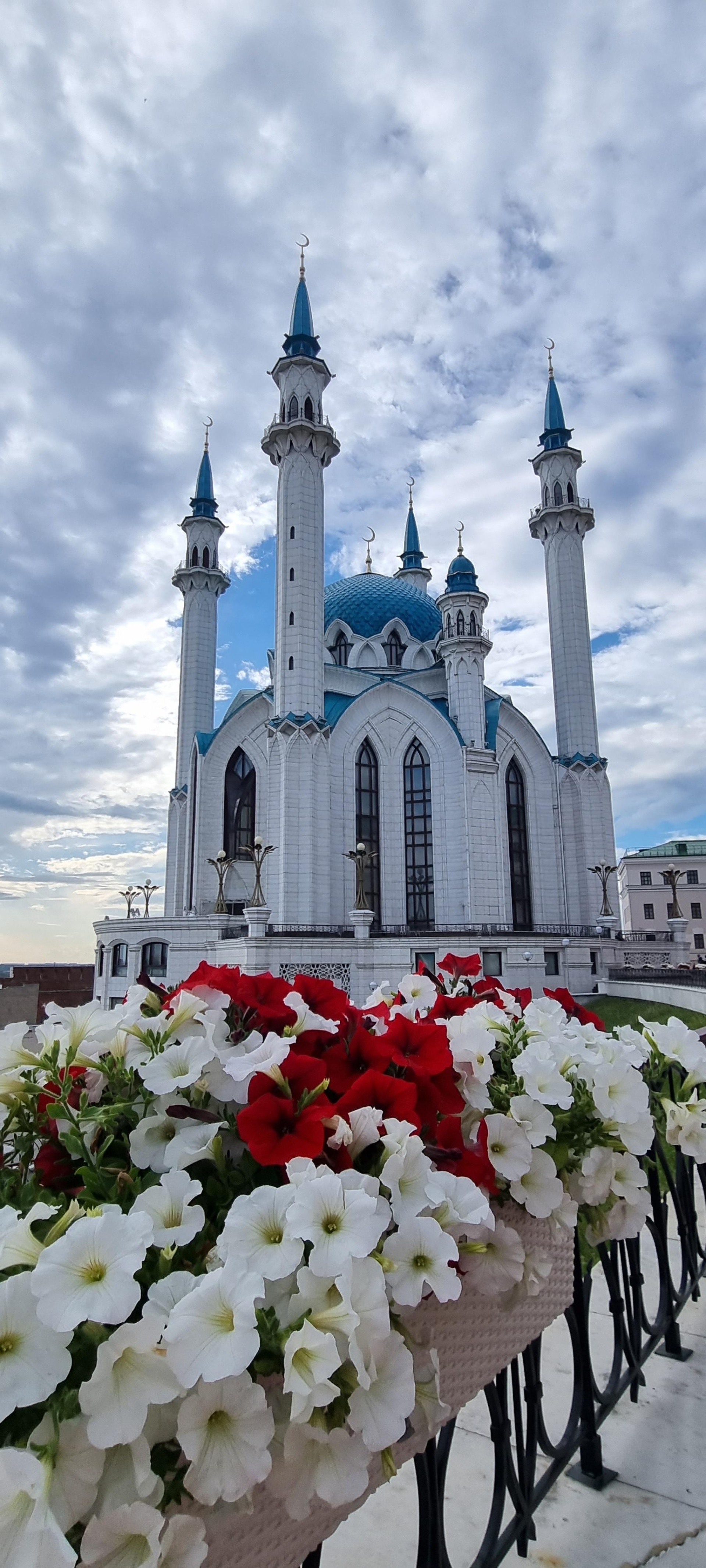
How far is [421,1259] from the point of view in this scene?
1.26 meters

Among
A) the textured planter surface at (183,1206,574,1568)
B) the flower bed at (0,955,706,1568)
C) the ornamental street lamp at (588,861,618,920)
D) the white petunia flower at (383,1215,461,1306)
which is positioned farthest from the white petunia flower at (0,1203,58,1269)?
the ornamental street lamp at (588,861,618,920)

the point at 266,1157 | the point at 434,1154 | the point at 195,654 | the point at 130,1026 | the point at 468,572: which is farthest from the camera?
the point at 195,654

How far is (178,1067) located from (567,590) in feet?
116

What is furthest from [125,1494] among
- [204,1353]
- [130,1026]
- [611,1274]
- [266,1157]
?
[611,1274]

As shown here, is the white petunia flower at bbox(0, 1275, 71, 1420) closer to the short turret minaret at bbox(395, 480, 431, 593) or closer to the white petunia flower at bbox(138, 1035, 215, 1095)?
the white petunia flower at bbox(138, 1035, 215, 1095)

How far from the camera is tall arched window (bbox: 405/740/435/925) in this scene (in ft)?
97.2

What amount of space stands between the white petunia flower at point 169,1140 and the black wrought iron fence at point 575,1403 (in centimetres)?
68

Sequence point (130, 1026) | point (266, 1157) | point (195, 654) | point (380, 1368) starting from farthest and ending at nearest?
point (195, 654) → point (130, 1026) → point (266, 1157) → point (380, 1368)

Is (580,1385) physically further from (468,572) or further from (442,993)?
(468,572)

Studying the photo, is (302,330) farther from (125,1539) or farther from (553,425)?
(125,1539)

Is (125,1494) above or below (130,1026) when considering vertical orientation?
below

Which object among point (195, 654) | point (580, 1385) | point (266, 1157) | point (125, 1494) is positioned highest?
point (195, 654)

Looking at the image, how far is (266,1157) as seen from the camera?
1.31m

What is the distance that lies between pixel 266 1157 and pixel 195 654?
34.7m
